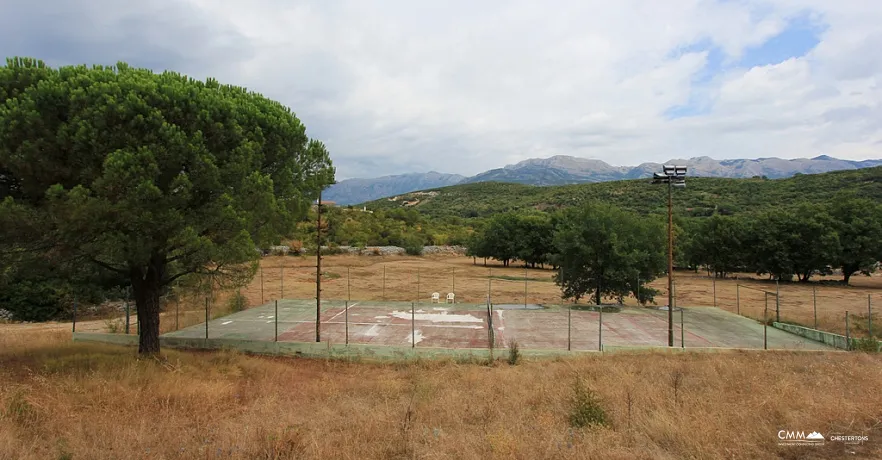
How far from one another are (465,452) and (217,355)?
1327 cm

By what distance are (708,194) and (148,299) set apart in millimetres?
108343

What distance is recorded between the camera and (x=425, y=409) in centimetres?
895

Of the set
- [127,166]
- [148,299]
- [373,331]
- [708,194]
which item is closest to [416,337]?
[373,331]

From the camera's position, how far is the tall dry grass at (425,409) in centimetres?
632

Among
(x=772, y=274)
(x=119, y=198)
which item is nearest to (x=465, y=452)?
(x=119, y=198)

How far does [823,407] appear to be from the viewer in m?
7.67

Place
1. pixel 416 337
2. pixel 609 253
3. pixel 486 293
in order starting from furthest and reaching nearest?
pixel 486 293 < pixel 609 253 < pixel 416 337

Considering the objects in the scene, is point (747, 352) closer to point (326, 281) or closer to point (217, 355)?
point (217, 355)

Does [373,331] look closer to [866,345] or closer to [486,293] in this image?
[486,293]

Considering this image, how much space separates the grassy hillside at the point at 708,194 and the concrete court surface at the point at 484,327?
2073 inches

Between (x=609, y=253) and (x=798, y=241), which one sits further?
(x=798, y=241)

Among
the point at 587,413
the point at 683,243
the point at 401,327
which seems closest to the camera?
the point at 587,413

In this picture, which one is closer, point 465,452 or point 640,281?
point 465,452

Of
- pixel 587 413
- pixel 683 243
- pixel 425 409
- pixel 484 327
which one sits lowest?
pixel 484 327
